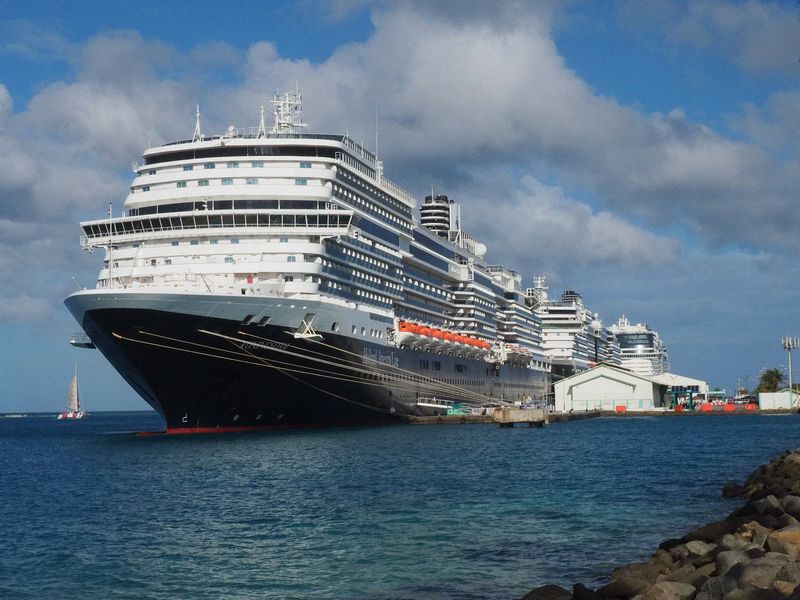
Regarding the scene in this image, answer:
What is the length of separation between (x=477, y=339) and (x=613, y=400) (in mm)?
27606

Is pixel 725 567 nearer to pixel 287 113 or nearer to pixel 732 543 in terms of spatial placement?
pixel 732 543

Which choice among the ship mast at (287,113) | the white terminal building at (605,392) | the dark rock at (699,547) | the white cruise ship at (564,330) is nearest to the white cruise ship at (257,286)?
the ship mast at (287,113)

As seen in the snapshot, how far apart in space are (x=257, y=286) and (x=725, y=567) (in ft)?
130

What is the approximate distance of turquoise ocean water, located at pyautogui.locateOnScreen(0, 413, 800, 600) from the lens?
1861 cm

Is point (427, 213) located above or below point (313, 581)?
above

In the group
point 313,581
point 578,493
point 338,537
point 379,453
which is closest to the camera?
point 313,581

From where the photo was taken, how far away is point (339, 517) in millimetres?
25625

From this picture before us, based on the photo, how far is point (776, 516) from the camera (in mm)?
19109

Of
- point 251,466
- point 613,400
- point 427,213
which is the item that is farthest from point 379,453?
point 613,400

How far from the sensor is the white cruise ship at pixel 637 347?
184 metres

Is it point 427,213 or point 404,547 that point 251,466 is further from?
point 427,213

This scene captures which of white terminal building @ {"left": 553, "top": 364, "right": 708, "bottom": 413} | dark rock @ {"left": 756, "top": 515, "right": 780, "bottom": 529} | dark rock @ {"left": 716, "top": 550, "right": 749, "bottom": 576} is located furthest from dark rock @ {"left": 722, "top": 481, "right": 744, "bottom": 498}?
white terminal building @ {"left": 553, "top": 364, "right": 708, "bottom": 413}

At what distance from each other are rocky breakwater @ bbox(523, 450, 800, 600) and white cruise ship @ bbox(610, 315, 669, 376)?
167 metres

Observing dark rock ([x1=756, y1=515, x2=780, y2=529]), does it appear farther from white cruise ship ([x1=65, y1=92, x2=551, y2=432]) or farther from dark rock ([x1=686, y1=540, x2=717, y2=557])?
white cruise ship ([x1=65, y1=92, x2=551, y2=432])
